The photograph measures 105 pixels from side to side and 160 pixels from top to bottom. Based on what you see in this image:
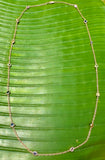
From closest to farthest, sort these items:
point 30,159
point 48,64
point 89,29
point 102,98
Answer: point 30,159 → point 102,98 → point 48,64 → point 89,29

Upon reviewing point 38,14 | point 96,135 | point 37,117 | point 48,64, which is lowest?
point 96,135

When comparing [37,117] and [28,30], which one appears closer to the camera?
[37,117]

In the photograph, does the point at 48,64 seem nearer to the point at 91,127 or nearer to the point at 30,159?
the point at 91,127

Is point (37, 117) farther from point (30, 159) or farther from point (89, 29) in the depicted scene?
point (89, 29)

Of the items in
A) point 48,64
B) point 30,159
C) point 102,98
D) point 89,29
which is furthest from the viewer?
point 89,29

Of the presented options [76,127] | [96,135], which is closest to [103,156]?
[96,135]

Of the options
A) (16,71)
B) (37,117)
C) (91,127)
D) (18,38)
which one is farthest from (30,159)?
(18,38)

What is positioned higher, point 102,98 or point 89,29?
point 89,29
